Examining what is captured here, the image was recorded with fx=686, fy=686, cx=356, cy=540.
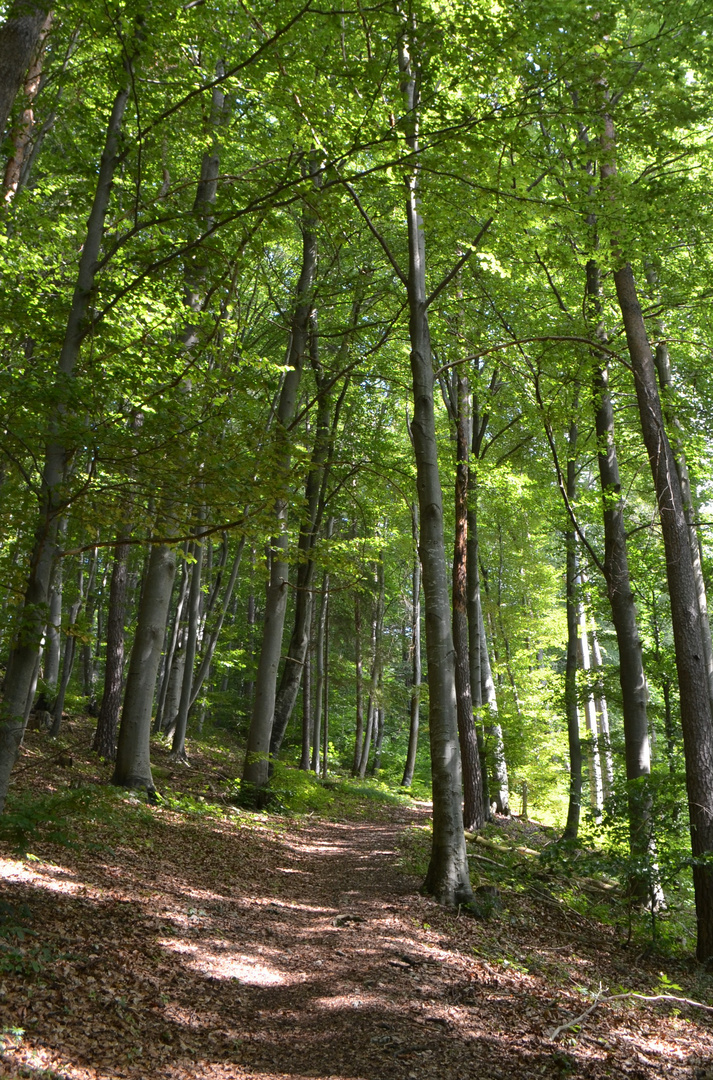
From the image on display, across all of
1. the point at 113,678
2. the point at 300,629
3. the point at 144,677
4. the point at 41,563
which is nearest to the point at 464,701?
the point at 300,629

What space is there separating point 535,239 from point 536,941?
739 centimetres

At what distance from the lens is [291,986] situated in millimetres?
4602

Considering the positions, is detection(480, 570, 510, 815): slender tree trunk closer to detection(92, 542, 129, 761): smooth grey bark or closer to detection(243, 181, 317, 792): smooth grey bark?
detection(243, 181, 317, 792): smooth grey bark

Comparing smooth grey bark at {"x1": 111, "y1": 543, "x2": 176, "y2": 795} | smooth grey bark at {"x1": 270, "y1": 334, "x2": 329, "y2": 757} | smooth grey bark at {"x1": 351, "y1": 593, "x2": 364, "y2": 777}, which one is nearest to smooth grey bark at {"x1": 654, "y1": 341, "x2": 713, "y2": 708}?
smooth grey bark at {"x1": 270, "y1": 334, "x2": 329, "y2": 757}

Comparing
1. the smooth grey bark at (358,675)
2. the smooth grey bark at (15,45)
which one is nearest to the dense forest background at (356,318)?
the smooth grey bark at (15,45)

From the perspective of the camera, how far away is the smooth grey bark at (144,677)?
934 centimetres

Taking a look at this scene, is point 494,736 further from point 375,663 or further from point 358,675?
point 375,663

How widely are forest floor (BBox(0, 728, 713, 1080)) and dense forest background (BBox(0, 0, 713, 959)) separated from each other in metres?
0.97

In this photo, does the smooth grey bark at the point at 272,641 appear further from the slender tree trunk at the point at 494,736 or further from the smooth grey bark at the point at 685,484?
the smooth grey bark at the point at 685,484

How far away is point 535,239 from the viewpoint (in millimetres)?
7914

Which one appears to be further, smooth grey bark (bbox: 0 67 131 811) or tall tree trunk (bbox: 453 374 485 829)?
tall tree trunk (bbox: 453 374 485 829)

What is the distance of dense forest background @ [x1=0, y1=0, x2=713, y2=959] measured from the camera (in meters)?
4.71

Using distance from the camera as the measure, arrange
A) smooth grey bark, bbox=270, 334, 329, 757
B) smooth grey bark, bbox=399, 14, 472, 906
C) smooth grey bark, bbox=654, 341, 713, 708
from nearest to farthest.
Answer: smooth grey bark, bbox=399, 14, 472, 906
smooth grey bark, bbox=654, 341, 713, 708
smooth grey bark, bbox=270, 334, 329, 757

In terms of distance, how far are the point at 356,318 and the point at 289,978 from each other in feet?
36.5
